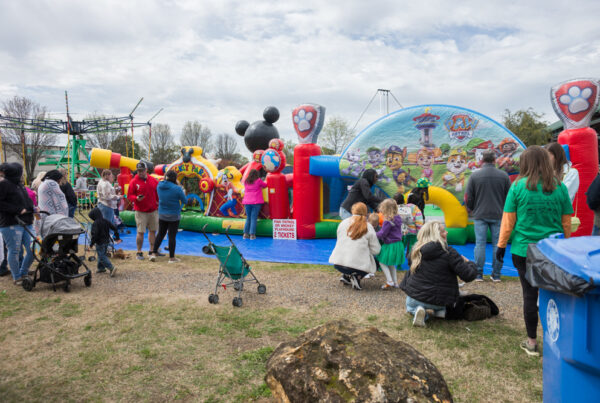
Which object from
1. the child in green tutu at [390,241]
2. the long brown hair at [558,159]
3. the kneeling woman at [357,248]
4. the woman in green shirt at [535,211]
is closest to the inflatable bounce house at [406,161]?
the kneeling woman at [357,248]

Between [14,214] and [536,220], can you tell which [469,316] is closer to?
[536,220]

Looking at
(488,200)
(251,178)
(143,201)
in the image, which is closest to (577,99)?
(488,200)

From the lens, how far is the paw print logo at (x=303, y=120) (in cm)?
816

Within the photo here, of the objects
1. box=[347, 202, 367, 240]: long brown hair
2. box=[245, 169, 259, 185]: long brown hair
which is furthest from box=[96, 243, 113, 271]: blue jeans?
box=[245, 169, 259, 185]: long brown hair

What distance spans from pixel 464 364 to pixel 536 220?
1.21m

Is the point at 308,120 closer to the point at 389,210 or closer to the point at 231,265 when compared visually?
the point at 389,210

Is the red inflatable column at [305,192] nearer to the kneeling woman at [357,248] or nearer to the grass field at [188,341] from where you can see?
the grass field at [188,341]

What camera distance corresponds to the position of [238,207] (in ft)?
31.1

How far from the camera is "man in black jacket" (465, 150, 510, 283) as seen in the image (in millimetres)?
4918

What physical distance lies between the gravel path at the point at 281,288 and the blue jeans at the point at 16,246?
266 millimetres

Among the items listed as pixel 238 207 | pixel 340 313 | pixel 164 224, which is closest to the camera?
pixel 340 313

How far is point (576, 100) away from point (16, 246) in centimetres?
900

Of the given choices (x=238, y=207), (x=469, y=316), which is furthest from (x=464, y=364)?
(x=238, y=207)

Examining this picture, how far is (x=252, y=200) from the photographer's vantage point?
8.67 metres
